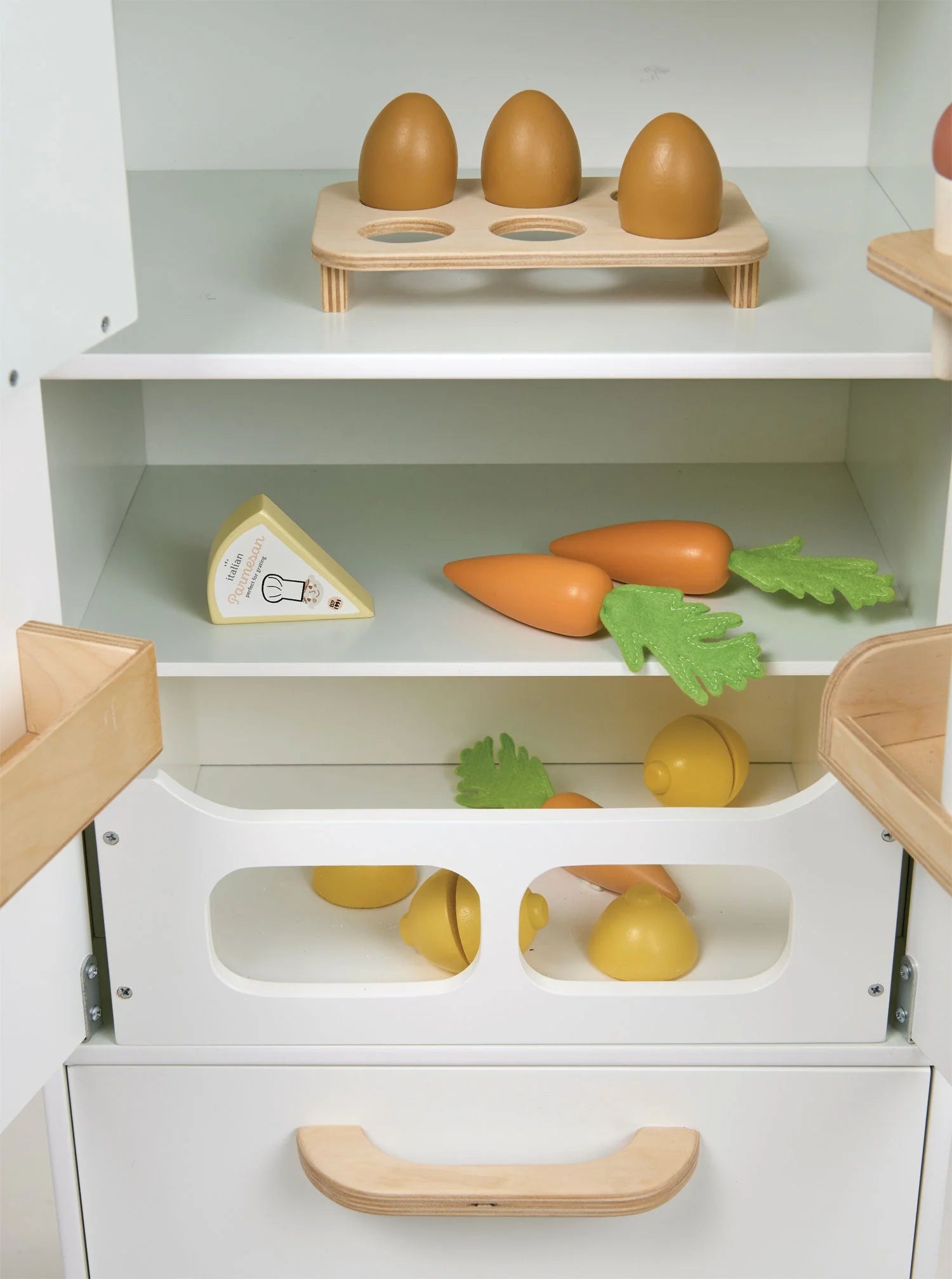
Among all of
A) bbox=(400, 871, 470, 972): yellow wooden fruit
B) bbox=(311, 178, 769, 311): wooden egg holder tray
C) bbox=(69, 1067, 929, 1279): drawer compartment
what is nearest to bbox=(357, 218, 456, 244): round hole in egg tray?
bbox=(311, 178, 769, 311): wooden egg holder tray

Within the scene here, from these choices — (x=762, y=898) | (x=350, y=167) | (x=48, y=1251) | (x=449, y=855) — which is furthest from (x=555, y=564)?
(x=48, y=1251)

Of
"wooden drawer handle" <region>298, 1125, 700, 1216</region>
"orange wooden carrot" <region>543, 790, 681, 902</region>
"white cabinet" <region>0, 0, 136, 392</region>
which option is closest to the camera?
"white cabinet" <region>0, 0, 136, 392</region>

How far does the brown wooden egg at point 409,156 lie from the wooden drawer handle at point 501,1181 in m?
0.68

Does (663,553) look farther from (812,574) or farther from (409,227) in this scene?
(409,227)

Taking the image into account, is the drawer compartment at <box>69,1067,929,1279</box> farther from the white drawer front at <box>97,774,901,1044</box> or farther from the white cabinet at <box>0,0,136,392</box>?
the white cabinet at <box>0,0,136,392</box>

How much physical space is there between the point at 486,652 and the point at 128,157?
617 mm

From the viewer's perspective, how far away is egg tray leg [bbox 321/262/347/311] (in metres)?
0.95

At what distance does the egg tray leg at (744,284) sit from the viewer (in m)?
0.95

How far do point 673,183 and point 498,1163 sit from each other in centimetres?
71

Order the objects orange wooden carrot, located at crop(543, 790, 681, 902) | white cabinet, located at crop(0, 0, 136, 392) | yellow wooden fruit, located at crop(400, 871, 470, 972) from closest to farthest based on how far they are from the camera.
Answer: white cabinet, located at crop(0, 0, 136, 392) < yellow wooden fruit, located at crop(400, 871, 470, 972) < orange wooden carrot, located at crop(543, 790, 681, 902)

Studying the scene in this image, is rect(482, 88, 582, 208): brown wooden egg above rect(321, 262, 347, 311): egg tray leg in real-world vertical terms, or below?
above

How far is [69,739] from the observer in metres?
0.69

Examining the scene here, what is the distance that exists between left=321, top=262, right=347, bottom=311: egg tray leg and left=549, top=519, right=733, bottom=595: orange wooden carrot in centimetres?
27

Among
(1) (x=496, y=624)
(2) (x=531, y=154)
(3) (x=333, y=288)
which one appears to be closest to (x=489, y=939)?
(1) (x=496, y=624)
